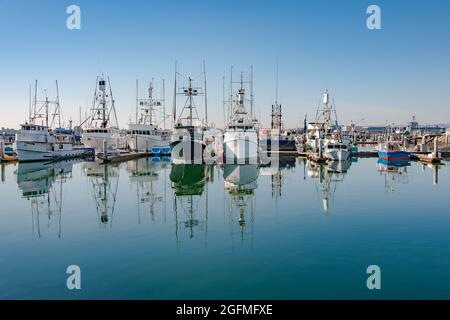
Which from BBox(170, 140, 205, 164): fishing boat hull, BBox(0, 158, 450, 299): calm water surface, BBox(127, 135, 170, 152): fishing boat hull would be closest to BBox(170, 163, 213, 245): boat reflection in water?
BBox(0, 158, 450, 299): calm water surface

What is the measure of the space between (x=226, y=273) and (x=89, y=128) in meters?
70.4

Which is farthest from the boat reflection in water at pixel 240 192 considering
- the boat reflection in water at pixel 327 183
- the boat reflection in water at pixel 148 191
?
the boat reflection in water at pixel 327 183

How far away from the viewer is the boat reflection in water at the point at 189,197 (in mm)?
19516

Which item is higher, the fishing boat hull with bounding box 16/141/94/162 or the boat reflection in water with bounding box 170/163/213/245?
the fishing boat hull with bounding box 16/141/94/162

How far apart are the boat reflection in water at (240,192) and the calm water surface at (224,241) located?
0.33ft

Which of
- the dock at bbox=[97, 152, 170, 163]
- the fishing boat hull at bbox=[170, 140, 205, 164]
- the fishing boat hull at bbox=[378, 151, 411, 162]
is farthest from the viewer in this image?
the dock at bbox=[97, 152, 170, 163]

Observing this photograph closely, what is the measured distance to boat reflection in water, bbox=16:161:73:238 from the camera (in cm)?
2023

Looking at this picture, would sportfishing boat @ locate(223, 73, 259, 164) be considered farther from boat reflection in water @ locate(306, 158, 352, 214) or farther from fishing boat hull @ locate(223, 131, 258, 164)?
boat reflection in water @ locate(306, 158, 352, 214)

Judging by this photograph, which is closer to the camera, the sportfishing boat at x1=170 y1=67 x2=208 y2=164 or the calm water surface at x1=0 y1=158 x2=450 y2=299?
the calm water surface at x1=0 y1=158 x2=450 y2=299

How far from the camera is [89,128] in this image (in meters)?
75.9

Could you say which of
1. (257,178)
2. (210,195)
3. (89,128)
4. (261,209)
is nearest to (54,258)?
(261,209)

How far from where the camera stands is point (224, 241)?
16.2 meters

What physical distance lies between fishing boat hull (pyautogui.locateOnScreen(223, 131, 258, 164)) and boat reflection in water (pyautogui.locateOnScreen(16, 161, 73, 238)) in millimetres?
21255

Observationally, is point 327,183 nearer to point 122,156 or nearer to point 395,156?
point 395,156
